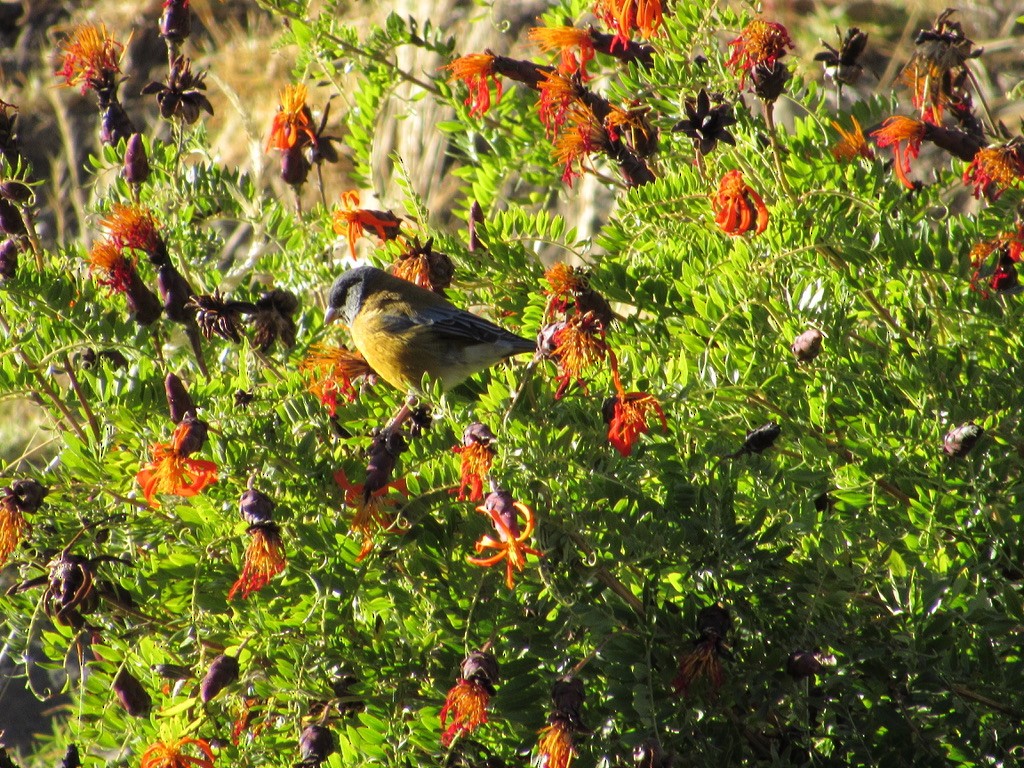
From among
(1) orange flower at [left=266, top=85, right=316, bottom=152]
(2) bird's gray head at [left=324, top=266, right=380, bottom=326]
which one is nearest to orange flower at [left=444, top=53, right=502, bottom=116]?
(1) orange flower at [left=266, top=85, right=316, bottom=152]

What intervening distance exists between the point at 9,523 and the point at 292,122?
3.95 ft

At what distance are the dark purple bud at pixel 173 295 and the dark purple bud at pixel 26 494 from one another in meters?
0.46

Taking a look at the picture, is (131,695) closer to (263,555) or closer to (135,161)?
(263,555)

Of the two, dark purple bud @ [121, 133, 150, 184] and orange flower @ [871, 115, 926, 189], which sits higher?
orange flower @ [871, 115, 926, 189]

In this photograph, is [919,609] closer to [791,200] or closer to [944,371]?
[944,371]

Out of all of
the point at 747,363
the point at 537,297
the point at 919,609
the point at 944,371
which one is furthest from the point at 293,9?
the point at 919,609

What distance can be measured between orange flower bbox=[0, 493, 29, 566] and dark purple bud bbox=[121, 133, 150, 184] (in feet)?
2.80

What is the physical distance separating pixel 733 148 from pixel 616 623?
928 millimetres

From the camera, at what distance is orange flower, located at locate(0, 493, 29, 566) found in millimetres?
1677

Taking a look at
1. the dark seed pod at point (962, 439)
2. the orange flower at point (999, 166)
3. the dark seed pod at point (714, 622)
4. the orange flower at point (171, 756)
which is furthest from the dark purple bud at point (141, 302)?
the orange flower at point (999, 166)

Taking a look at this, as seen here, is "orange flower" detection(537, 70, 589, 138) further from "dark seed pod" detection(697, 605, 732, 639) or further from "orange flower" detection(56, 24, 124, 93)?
"dark seed pod" detection(697, 605, 732, 639)

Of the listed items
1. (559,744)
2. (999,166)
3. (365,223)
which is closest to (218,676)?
(559,744)

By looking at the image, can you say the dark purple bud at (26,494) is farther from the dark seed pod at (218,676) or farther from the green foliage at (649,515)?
the dark seed pod at (218,676)

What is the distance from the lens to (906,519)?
1.81 meters
